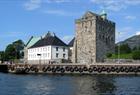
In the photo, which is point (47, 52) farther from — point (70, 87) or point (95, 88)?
point (95, 88)

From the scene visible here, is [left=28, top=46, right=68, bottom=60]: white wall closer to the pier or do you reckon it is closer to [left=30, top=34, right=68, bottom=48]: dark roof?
[left=30, top=34, right=68, bottom=48]: dark roof

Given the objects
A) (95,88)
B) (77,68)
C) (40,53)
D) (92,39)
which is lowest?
(95,88)

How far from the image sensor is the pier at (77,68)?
133 meters

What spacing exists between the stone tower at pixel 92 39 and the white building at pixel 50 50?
13461 mm

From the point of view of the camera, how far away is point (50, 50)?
176750mm

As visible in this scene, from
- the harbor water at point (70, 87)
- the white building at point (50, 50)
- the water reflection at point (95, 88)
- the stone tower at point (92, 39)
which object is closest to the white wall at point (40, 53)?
the white building at point (50, 50)

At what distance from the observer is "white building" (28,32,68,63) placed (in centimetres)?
17751

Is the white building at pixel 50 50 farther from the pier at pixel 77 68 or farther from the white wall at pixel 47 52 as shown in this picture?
the pier at pixel 77 68

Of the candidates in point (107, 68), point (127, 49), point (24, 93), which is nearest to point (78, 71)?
point (107, 68)

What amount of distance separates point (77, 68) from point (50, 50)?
38921 mm

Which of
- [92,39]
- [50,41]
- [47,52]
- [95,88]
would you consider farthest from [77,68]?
[95,88]

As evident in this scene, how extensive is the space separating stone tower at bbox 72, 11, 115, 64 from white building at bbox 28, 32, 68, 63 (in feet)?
44.2

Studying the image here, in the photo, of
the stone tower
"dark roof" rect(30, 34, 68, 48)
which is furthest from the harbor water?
"dark roof" rect(30, 34, 68, 48)

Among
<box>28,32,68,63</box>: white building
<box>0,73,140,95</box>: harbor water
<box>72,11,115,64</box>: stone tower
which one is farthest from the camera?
<box>28,32,68,63</box>: white building
